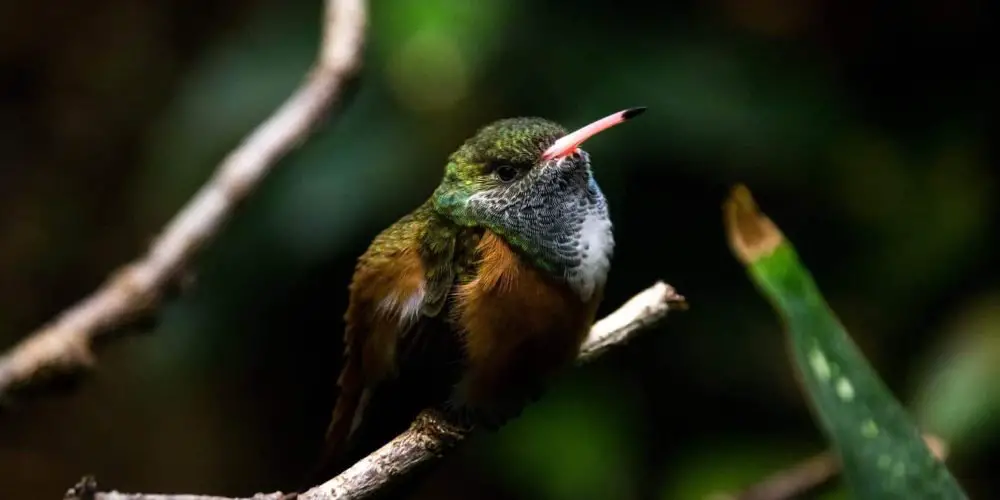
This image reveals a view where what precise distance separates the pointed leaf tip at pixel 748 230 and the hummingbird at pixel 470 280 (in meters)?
0.17

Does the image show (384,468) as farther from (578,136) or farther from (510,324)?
(578,136)

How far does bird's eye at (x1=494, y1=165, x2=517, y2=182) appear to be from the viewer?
98 centimetres

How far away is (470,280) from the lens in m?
0.99

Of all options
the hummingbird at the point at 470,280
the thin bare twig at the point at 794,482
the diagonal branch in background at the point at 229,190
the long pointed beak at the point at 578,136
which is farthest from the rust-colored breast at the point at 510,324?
the thin bare twig at the point at 794,482

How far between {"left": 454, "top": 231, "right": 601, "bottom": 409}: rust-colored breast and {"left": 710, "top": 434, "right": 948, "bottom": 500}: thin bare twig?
0.85m

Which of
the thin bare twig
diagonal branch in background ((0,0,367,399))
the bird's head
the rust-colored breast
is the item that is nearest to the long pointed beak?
the bird's head

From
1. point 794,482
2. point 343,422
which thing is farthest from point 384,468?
point 794,482

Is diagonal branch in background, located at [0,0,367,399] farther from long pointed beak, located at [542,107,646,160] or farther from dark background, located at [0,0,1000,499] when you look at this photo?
long pointed beak, located at [542,107,646,160]

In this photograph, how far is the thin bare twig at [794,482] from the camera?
184 centimetres

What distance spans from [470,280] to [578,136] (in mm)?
163

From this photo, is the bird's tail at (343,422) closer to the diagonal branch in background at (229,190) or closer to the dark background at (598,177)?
the dark background at (598,177)

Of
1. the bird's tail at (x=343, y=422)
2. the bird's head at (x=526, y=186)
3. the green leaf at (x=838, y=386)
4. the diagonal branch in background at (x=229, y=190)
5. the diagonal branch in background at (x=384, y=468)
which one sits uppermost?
the diagonal branch in background at (x=229, y=190)

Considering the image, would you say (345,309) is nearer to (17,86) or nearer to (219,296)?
(219,296)

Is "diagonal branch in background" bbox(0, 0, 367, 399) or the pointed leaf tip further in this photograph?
"diagonal branch in background" bbox(0, 0, 367, 399)
